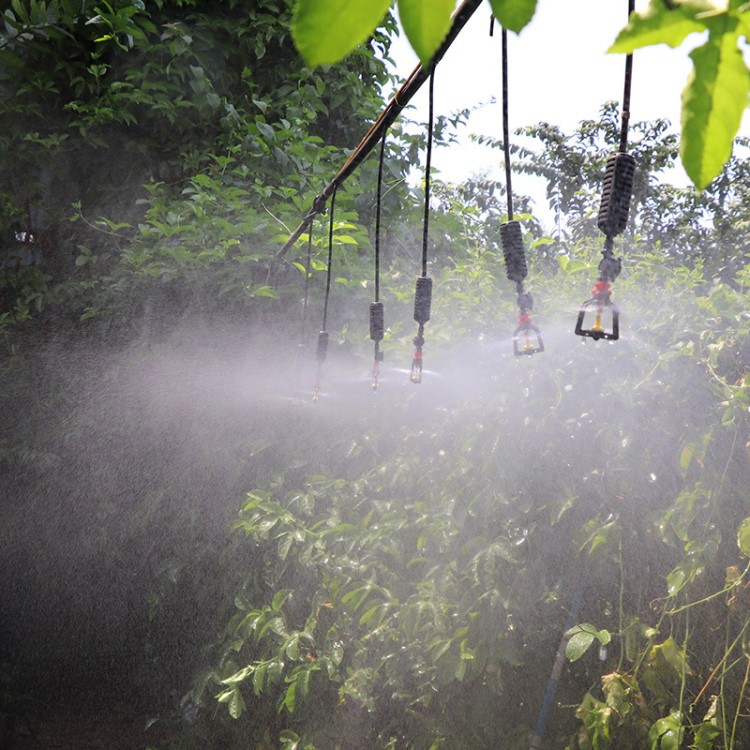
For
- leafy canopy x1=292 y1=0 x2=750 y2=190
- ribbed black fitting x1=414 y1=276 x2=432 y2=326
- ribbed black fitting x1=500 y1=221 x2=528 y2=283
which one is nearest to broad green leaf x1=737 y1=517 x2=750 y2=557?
ribbed black fitting x1=500 y1=221 x2=528 y2=283

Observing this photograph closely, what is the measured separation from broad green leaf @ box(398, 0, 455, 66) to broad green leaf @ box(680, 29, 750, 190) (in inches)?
4.0

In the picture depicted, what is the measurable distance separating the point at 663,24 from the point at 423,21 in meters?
0.10

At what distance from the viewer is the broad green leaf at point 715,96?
28 cm

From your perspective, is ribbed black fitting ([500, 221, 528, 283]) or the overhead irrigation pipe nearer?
the overhead irrigation pipe

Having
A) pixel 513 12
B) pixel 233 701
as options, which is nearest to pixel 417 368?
pixel 233 701

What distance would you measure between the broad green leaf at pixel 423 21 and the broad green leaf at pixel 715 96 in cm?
10

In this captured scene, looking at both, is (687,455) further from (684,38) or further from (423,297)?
(684,38)

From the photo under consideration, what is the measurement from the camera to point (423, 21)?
0.89ft

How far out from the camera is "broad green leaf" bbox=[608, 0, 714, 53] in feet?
0.91

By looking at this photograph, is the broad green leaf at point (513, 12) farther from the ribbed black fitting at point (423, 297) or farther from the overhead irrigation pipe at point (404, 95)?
the ribbed black fitting at point (423, 297)

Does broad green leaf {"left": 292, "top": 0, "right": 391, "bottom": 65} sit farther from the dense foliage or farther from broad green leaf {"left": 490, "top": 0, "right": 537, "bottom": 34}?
Answer: the dense foliage

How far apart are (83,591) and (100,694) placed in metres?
0.47

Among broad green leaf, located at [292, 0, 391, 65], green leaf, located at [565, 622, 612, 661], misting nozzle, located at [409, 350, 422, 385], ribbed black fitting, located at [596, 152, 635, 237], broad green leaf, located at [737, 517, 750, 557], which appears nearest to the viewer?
broad green leaf, located at [292, 0, 391, 65]

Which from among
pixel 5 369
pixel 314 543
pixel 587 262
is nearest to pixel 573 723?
pixel 314 543
